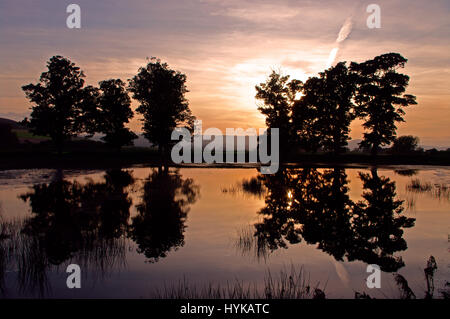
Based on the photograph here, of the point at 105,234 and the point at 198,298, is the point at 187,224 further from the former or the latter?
the point at 198,298

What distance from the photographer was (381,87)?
71.5m

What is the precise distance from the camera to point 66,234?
15.4 meters

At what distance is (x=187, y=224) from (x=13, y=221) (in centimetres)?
884

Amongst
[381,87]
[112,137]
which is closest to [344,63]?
[381,87]

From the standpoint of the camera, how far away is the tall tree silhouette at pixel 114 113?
86.7 metres

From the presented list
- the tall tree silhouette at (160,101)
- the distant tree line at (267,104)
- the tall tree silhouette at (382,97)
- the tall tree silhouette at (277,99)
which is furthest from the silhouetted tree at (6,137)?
the tall tree silhouette at (382,97)

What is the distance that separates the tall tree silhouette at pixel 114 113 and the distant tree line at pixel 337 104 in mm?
34914

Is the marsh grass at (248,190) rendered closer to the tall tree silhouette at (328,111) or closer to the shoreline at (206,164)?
the shoreline at (206,164)

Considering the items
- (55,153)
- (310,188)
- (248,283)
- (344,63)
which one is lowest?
(248,283)

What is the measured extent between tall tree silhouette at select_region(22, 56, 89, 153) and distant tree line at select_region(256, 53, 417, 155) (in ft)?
150

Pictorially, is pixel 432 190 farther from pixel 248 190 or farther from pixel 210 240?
pixel 210 240

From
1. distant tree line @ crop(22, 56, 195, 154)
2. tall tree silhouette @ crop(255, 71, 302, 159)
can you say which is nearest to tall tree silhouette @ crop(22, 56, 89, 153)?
distant tree line @ crop(22, 56, 195, 154)

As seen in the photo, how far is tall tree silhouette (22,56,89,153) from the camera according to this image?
74.6m

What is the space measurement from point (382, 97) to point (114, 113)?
207ft
